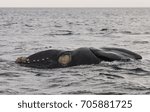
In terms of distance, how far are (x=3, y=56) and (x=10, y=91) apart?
7081 mm

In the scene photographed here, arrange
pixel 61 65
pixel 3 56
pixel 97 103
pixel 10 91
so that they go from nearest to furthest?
pixel 97 103 < pixel 10 91 < pixel 61 65 < pixel 3 56

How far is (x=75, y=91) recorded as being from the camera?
1410 cm

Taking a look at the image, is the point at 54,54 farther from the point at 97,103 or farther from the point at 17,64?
the point at 97,103

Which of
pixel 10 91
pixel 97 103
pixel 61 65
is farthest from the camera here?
pixel 61 65

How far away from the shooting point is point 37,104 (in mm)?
12180

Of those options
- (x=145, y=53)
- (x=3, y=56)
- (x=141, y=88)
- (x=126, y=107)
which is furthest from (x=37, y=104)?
(x=145, y=53)

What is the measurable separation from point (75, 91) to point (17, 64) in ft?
15.6

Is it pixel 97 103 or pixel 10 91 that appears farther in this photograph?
pixel 10 91

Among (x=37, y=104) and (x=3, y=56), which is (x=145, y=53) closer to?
(x=3, y=56)

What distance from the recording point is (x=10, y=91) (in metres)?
14.1

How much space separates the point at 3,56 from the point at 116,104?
972 cm

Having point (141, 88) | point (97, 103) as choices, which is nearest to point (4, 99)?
point (97, 103)

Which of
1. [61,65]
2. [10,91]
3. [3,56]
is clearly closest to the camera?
[10,91]

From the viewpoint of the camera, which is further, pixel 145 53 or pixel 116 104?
pixel 145 53
